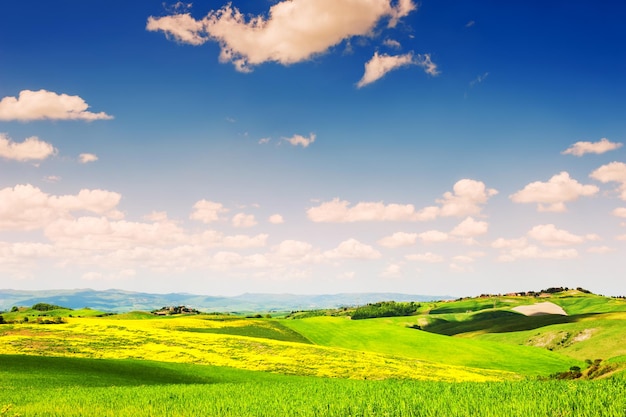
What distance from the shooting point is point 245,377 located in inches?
1955

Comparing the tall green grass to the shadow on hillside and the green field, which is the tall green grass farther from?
the shadow on hillside

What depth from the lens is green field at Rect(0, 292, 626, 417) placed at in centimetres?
1700

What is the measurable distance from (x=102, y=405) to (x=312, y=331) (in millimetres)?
105290

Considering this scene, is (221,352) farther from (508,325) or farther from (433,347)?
(508,325)

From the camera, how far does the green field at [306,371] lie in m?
17.0

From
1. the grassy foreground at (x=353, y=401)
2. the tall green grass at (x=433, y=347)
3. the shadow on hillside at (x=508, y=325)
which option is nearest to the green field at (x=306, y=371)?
the grassy foreground at (x=353, y=401)

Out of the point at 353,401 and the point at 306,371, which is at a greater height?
the point at 353,401

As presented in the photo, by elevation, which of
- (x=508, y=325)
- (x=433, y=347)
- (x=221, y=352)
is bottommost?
(x=508, y=325)

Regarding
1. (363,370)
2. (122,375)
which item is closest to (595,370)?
(363,370)

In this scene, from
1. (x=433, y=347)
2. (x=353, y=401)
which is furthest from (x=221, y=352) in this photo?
(x=433, y=347)

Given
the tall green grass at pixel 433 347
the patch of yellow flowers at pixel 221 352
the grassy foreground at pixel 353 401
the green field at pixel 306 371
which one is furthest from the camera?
the tall green grass at pixel 433 347

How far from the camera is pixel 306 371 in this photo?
191 ft

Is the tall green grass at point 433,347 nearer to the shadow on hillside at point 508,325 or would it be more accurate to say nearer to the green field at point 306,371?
the green field at point 306,371

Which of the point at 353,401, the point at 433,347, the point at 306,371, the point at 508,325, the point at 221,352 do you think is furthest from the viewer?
the point at 508,325
